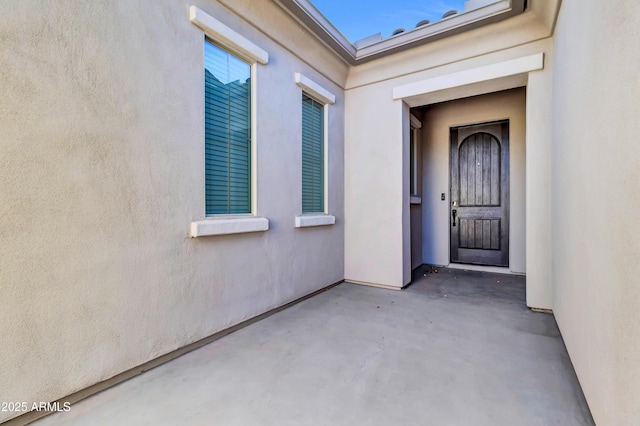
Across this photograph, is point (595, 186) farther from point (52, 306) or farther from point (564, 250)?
point (52, 306)

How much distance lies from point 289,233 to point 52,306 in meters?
2.09

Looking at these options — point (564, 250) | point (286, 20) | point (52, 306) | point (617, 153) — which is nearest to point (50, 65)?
point (52, 306)

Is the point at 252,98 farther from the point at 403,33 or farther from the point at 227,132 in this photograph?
the point at 403,33

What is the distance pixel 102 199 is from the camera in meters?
1.81

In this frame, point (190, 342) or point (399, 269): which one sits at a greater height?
point (399, 269)

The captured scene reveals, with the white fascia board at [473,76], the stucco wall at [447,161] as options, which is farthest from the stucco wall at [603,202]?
the stucco wall at [447,161]

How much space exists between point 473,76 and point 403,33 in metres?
0.99

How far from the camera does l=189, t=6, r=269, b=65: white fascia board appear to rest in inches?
90.9

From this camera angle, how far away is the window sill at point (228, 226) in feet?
7.61

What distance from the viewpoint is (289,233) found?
3334 millimetres

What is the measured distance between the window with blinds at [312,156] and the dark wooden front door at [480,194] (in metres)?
2.78

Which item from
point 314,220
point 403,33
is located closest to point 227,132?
point 314,220

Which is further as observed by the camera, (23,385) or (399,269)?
(399,269)

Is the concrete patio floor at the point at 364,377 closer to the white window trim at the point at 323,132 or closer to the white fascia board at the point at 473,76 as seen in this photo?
the white window trim at the point at 323,132
